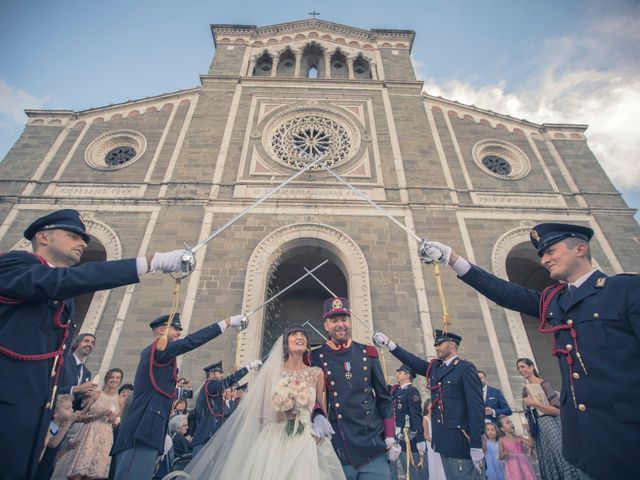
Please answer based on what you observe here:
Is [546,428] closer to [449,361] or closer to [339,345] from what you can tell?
[449,361]

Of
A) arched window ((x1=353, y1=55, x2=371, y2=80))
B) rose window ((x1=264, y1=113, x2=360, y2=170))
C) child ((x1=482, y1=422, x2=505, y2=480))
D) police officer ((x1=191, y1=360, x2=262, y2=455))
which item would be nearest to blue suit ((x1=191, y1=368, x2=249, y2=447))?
police officer ((x1=191, y1=360, x2=262, y2=455))

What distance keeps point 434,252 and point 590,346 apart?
1398 millimetres

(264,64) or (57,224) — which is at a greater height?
(264,64)

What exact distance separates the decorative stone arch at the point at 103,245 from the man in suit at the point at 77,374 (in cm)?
423

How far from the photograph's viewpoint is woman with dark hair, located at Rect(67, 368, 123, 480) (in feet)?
14.7

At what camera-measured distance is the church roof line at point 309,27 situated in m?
17.3

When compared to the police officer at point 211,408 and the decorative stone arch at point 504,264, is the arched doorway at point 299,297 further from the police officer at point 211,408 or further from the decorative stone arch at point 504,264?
the police officer at point 211,408

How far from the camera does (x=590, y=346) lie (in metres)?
2.30

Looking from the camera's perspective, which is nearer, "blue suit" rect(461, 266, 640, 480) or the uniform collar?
"blue suit" rect(461, 266, 640, 480)

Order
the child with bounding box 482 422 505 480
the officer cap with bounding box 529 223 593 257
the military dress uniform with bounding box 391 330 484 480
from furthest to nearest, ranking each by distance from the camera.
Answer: the child with bounding box 482 422 505 480 < the military dress uniform with bounding box 391 330 484 480 < the officer cap with bounding box 529 223 593 257

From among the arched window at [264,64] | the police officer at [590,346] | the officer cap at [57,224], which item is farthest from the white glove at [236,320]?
the arched window at [264,64]

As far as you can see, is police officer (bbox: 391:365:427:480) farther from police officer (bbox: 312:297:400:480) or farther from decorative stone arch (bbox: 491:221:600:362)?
decorative stone arch (bbox: 491:221:600:362)

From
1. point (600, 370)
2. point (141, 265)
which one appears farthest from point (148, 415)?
point (600, 370)

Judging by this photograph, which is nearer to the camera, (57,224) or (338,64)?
(57,224)
